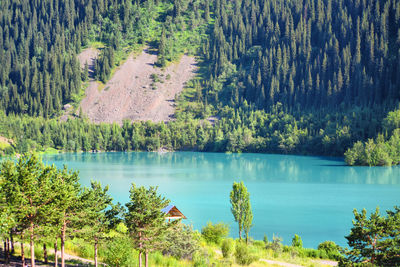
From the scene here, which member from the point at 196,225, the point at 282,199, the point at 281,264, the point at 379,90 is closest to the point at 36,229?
the point at 281,264

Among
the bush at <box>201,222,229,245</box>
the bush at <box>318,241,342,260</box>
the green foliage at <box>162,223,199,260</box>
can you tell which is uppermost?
the green foliage at <box>162,223,199,260</box>

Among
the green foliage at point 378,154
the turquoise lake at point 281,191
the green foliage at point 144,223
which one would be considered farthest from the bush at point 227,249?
the green foliage at point 378,154

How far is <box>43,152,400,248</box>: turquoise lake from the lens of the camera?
201ft

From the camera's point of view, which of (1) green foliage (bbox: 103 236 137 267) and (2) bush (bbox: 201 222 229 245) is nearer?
(1) green foliage (bbox: 103 236 137 267)

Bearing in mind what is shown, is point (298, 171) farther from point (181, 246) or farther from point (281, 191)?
point (181, 246)

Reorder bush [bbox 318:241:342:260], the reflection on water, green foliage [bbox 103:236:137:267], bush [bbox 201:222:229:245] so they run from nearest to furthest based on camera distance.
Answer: green foliage [bbox 103:236:137:267]
bush [bbox 318:241:342:260]
bush [bbox 201:222:229:245]
the reflection on water

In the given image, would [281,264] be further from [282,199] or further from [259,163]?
[259,163]

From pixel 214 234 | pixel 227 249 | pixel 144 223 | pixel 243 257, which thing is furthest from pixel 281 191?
pixel 144 223

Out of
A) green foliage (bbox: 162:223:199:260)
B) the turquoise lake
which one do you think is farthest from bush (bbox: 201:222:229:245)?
green foliage (bbox: 162:223:199:260)

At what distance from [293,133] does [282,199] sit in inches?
4378

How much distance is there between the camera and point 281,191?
3669 inches

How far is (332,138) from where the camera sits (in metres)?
170

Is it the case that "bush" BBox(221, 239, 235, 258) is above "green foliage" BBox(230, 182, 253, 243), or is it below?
below

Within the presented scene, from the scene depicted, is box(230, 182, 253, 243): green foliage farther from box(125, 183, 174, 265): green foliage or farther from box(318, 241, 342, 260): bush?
box(125, 183, 174, 265): green foliage
